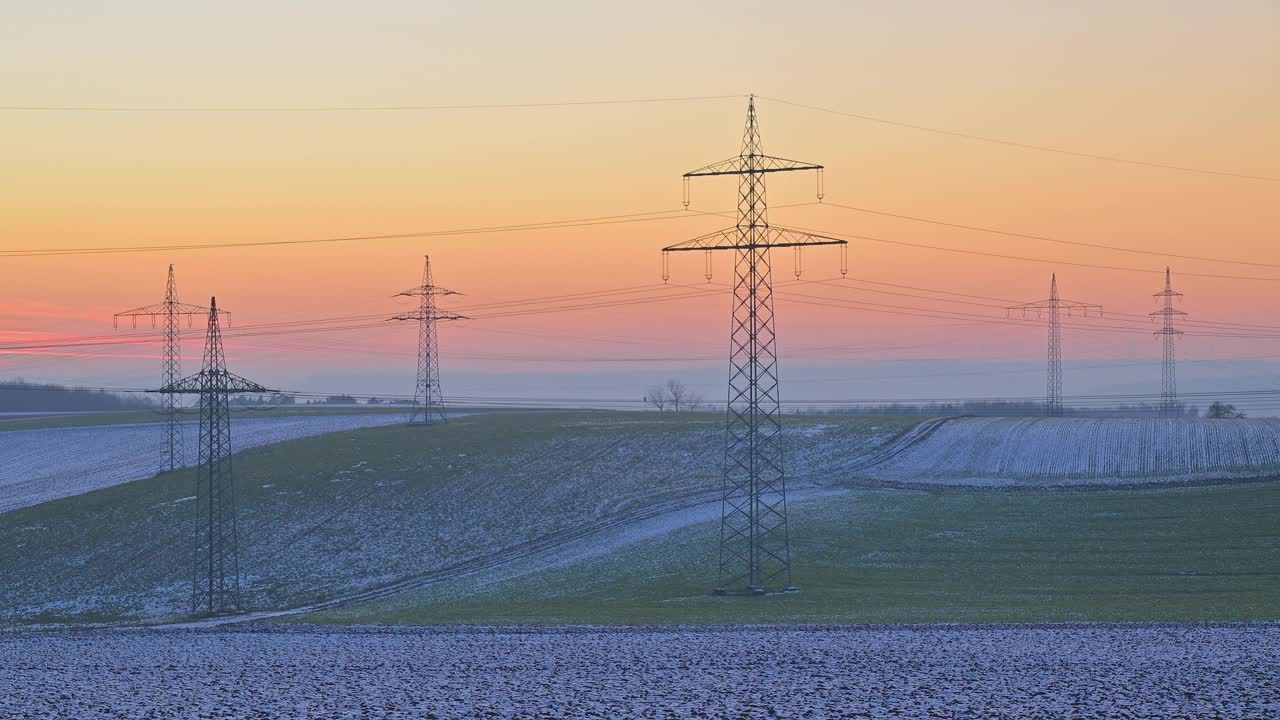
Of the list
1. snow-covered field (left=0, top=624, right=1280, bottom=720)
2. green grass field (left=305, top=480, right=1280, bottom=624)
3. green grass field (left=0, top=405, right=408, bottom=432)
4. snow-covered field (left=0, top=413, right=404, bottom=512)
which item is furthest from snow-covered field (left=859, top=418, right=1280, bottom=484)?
green grass field (left=0, top=405, right=408, bottom=432)

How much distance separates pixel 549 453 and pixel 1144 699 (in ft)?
244

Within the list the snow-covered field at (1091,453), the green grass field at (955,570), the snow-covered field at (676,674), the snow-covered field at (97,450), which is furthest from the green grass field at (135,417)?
the snow-covered field at (676,674)

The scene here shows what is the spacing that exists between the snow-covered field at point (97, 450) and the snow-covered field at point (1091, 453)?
60.0m

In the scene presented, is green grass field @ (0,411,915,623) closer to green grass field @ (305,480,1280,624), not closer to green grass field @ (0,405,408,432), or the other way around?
green grass field @ (305,480,1280,624)

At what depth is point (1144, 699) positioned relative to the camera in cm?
2727

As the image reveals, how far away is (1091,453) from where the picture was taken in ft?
284

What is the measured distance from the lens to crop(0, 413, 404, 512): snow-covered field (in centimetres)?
9806

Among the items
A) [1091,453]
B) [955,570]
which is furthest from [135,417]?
[955,570]

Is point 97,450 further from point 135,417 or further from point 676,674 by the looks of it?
point 676,674

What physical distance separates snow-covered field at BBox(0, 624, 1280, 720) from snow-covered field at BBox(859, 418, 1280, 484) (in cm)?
4412

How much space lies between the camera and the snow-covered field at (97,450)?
98062 mm

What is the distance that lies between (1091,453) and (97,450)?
89.5 meters

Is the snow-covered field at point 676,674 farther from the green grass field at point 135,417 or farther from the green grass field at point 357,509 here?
the green grass field at point 135,417

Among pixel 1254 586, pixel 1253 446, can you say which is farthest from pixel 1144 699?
pixel 1253 446
